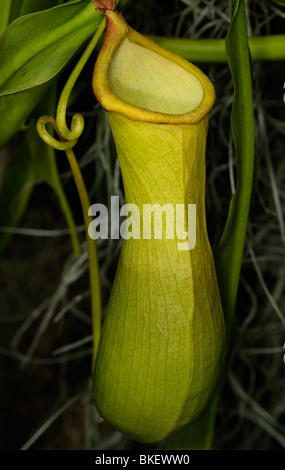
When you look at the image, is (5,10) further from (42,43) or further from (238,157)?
(238,157)

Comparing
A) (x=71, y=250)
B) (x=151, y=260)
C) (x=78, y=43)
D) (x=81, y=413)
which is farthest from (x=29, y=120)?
(x=81, y=413)

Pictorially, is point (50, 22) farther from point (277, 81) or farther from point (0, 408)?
point (0, 408)

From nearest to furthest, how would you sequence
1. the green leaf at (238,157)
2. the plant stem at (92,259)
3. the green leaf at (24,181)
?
the green leaf at (238,157), the plant stem at (92,259), the green leaf at (24,181)

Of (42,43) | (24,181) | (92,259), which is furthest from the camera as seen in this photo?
(24,181)

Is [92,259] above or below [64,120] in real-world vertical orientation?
below

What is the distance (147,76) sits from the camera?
2.20 feet

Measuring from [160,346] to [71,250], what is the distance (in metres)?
0.53

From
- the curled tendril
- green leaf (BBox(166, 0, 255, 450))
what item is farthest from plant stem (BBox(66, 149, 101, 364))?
green leaf (BBox(166, 0, 255, 450))

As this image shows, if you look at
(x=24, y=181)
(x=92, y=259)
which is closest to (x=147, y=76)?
(x=92, y=259)

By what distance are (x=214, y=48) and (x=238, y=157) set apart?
231 millimetres

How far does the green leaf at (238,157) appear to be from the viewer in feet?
1.91

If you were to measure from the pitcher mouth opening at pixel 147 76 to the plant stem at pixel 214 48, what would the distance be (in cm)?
11

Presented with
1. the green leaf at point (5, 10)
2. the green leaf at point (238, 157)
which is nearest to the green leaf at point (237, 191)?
the green leaf at point (238, 157)

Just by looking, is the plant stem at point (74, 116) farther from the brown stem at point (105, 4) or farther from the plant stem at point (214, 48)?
the plant stem at point (214, 48)
